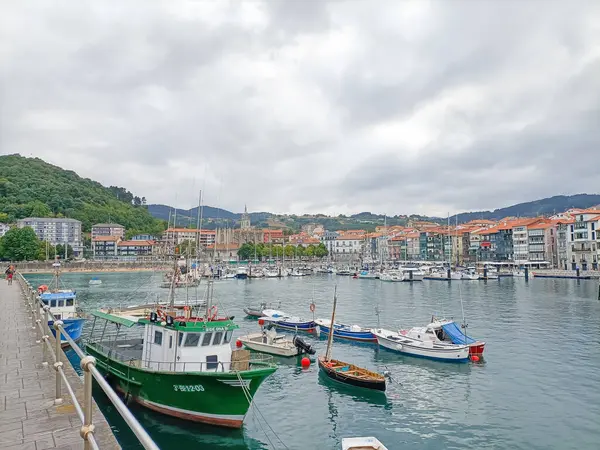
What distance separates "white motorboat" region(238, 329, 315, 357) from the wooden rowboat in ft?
15.5

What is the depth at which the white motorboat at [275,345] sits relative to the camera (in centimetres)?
3095

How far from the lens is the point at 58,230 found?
179 metres

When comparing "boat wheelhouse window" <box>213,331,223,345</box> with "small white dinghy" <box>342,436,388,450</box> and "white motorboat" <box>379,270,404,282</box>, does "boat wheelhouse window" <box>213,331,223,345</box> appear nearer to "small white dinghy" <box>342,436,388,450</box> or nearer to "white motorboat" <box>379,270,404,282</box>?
"small white dinghy" <box>342,436,388,450</box>

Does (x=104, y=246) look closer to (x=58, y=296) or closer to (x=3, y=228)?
(x=3, y=228)

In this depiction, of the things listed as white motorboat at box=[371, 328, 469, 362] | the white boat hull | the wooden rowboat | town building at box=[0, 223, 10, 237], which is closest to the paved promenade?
the wooden rowboat

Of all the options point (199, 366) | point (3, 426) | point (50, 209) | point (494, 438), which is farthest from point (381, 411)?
point (50, 209)

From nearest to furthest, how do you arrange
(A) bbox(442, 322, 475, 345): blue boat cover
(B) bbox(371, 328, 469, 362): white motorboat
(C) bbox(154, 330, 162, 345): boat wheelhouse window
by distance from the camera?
1. (C) bbox(154, 330, 162, 345): boat wheelhouse window
2. (B) bbox(371, 328, 469, 362): white motorboat
3. (A) bbox(442, 322, 475, 345): blue boat cover

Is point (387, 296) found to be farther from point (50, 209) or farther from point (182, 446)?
point (50, 209)

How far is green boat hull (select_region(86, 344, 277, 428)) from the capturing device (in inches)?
659

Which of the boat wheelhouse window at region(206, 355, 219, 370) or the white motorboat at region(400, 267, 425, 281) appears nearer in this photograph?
the boat wheelhouse window at region(206, 355, 219, 370)

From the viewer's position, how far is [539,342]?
35.1 m

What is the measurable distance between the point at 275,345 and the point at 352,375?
29.0 feet

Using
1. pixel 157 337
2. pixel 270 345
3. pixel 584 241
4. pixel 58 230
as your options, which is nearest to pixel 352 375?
pixel 270 345

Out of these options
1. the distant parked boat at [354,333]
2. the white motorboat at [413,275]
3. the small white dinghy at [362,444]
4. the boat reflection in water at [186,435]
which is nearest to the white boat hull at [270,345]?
the distant parked boat at [354,333]
